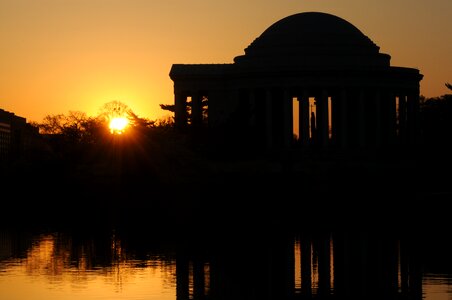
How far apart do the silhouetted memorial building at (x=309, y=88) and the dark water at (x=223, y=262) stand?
71.7 m

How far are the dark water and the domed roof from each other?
76.1 m

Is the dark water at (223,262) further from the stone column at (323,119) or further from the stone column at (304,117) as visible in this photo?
the stone column at (304,117)

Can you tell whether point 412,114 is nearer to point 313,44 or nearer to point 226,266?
point 313,44

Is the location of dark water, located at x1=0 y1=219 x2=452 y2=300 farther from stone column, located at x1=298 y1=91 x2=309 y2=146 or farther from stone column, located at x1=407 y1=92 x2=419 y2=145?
stone column, located at x1=407 y1=92 x2=419 y2=145

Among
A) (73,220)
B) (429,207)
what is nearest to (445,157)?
(429,207)

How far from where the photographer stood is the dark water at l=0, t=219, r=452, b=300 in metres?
52.6

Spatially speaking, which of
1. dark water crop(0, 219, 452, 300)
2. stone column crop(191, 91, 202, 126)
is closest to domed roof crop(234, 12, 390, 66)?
stone column crop(191, 91, 202, 126)

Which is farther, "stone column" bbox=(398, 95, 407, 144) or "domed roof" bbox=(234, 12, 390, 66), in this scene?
"stone column" bbox=(398, 95, 407, 144)

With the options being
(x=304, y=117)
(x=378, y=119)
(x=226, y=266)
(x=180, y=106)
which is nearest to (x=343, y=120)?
(x=378, y=119)

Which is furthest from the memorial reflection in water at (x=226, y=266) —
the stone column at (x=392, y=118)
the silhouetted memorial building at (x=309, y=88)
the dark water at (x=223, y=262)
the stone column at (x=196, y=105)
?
the stone column at (x=196, y=105)

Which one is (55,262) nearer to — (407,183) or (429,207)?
(429,207)

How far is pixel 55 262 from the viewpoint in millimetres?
62750

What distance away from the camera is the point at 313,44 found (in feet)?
520

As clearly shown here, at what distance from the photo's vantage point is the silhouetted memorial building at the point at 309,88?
155 metres
